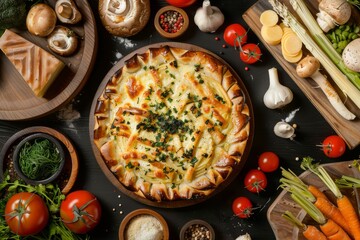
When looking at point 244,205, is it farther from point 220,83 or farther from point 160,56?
point 160,56

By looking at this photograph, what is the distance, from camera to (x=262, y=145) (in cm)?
533

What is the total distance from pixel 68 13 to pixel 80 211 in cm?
167

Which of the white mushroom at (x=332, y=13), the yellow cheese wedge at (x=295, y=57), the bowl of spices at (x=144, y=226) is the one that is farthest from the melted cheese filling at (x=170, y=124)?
the white mushroom at (x=332, y=13)

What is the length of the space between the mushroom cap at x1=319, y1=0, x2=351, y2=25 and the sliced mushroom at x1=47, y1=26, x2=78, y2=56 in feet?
7.01

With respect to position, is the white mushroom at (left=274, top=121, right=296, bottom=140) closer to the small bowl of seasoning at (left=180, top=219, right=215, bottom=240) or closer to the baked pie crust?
the baked pie crust

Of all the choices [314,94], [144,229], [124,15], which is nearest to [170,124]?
[144,229]

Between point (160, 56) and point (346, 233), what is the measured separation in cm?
213

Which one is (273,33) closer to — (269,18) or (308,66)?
(269,18)

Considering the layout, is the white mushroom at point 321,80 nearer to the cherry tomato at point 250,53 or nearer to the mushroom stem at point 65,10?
the cherry tomato at point 250,53

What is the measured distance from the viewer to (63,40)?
5.16 metres

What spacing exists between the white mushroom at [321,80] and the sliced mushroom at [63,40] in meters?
1.93

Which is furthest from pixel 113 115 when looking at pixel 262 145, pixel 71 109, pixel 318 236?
pixel 318 236

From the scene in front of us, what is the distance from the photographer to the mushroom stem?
5020mm

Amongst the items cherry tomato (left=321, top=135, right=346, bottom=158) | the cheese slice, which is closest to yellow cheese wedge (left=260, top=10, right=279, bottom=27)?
cherry tomato (left=321, top=135, right=346, bottom=158)
